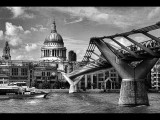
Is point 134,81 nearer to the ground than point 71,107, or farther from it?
farther from it

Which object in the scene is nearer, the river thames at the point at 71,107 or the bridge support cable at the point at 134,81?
the river thames at the point at 71,107

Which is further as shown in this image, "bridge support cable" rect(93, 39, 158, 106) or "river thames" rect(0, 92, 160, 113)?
"bridge support cable" rect(93, 39, 158, 106)

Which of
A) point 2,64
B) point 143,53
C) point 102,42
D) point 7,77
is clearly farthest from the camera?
point 2,64

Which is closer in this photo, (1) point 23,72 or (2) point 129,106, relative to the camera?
(2) point 129,106

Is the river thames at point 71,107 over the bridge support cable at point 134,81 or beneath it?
beneath

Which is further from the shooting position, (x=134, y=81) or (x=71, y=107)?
(x=71, y=107)

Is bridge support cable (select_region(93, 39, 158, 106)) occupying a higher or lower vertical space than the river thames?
higher
